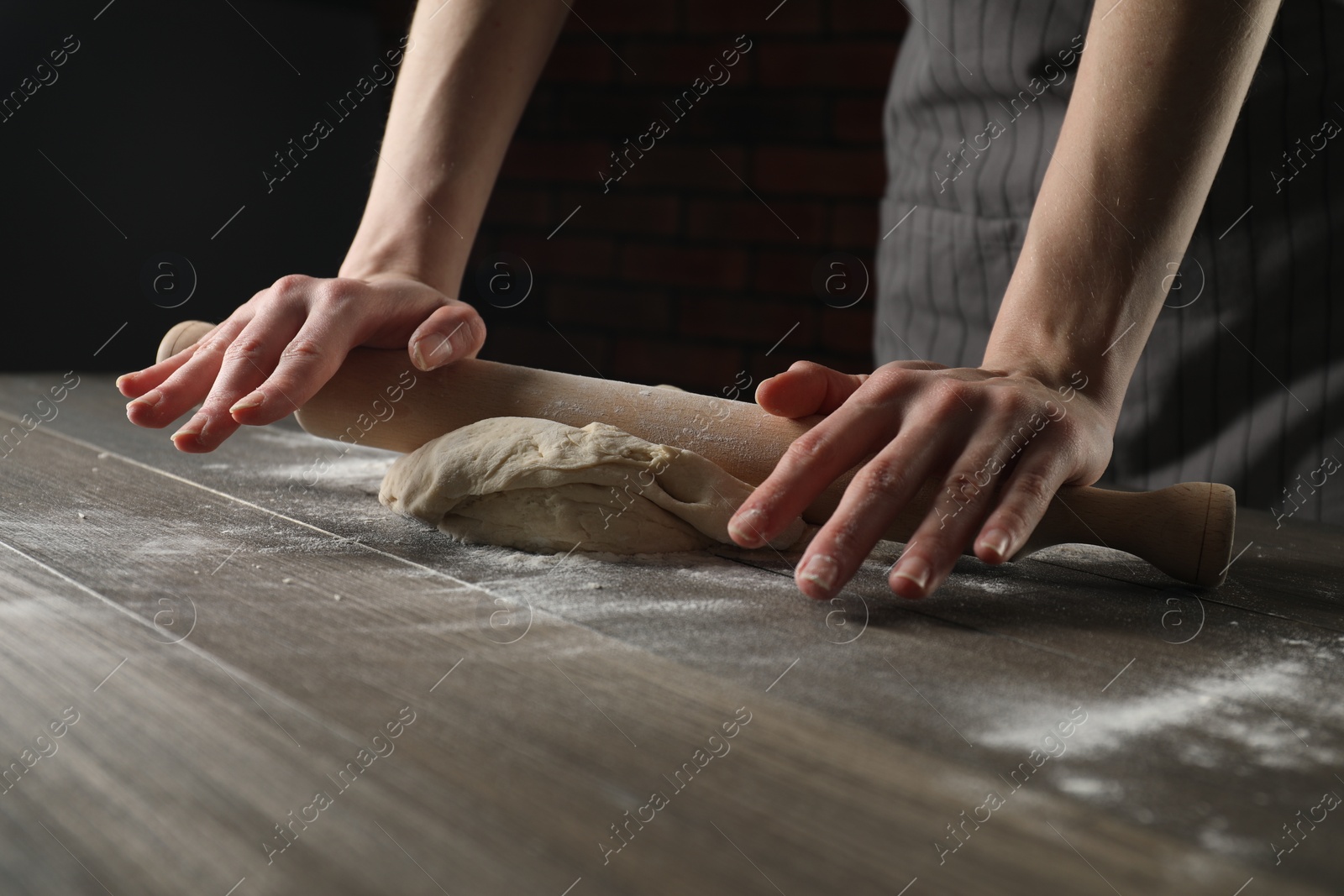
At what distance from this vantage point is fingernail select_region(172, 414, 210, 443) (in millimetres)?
982

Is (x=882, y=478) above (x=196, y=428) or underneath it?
underneath

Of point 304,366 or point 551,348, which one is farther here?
point 551,348

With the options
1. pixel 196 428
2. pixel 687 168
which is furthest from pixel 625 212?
pixel 196 428

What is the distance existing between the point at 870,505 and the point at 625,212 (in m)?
3.19

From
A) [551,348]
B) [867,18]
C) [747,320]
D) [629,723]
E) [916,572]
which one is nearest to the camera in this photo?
[629,723]

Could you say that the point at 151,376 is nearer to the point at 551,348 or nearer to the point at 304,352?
the point at 304,352

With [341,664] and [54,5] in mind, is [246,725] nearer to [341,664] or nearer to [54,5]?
[341,664]

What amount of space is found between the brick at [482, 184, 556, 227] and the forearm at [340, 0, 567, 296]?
2510mm

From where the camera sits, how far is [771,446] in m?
1.08

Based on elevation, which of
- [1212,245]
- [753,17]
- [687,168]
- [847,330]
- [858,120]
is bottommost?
[847,330]

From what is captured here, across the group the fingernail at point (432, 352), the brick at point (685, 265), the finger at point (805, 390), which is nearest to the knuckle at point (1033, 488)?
the finger at point (805, 390)

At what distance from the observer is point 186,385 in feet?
→ 3.56

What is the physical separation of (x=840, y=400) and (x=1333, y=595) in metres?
0.51

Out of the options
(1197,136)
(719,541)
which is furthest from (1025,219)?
(719,541)
